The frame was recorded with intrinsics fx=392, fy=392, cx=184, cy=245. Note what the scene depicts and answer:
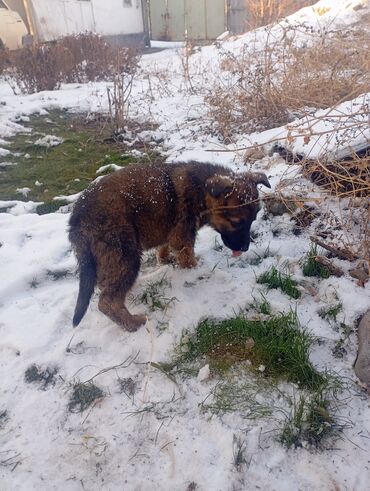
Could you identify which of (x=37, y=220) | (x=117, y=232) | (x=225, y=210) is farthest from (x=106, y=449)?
(x=37, y=220)

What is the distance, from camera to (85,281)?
114 inches

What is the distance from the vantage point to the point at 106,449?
232 centimetres

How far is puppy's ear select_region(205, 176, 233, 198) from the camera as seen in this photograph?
10.5ft

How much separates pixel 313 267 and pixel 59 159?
188 inches

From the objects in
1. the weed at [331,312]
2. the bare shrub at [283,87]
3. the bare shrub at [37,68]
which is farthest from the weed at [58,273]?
the bare shrub at [37,68]

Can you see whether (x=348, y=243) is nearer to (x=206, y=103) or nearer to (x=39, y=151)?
(x=206, y=103)

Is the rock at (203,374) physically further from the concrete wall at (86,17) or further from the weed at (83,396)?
the concrete wall at (86,17)

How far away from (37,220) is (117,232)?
2199 millimetres

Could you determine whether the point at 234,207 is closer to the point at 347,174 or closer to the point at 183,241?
the point at 183,241

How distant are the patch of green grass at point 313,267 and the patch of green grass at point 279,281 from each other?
8.1 inches

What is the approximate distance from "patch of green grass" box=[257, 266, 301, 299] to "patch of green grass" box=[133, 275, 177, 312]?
0.80 meters

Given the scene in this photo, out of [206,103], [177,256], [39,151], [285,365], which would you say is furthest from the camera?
[206,103]

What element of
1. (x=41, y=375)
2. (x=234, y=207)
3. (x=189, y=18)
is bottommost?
(x=41, y=375)

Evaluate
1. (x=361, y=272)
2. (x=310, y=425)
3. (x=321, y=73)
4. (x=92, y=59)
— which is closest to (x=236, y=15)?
(x=92, y=59)
